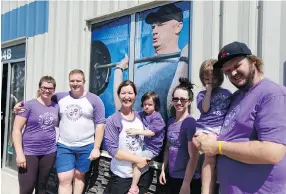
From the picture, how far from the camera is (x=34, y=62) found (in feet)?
19.0

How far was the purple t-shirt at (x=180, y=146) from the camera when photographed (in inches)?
116

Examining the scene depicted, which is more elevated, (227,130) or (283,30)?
(283,30)

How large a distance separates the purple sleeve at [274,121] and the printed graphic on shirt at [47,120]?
265 cm

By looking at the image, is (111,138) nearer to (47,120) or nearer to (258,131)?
(47,120)

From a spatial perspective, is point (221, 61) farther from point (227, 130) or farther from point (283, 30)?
point (283, 30)

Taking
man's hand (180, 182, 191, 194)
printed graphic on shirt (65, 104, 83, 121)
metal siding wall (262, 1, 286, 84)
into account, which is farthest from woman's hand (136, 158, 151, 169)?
metal siding wall (262, 1, 286, 84)

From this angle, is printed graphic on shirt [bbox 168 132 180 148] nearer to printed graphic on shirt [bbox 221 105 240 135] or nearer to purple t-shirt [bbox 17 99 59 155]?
printed graphic on shirt [bbox 221 105 240 135]

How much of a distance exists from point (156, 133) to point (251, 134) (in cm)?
145

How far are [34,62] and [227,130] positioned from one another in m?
4.50

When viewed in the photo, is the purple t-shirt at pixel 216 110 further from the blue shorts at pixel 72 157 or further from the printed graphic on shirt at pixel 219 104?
the blue shorts at pixel 72 157

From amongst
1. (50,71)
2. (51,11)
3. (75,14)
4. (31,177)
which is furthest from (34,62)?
(31,177)

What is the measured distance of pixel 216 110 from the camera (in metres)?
2.42

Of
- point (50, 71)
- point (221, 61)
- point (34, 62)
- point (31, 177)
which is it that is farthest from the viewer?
point (34, 62)

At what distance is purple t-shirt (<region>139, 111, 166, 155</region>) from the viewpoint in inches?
129
